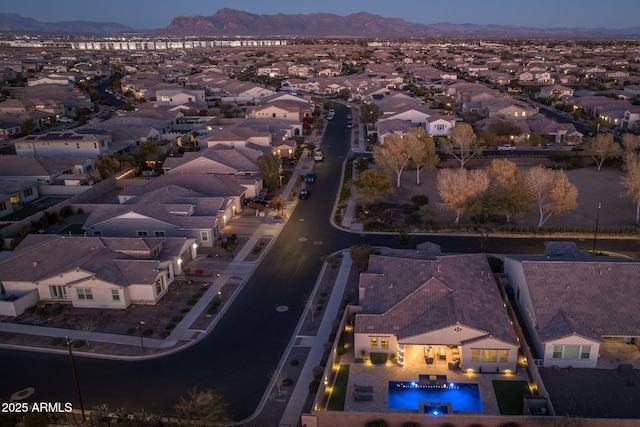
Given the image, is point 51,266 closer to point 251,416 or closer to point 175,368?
point 175,368

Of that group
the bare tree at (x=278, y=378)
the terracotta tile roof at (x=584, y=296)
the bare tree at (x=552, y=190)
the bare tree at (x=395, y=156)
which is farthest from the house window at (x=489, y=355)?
the bare tree at (x=395, y=156)

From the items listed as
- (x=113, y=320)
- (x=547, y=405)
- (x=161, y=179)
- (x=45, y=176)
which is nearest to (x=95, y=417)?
(x=113, y=320)

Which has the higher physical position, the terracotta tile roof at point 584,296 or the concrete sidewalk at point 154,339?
the terracotta tile roof at point 584,296

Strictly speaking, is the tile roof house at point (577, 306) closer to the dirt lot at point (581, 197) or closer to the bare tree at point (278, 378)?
the bare tree at point (278, 378)

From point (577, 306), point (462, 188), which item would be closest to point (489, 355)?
point (577, 306)

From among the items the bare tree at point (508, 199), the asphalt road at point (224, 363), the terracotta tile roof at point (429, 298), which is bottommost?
the asphalt road at point (224, 363)

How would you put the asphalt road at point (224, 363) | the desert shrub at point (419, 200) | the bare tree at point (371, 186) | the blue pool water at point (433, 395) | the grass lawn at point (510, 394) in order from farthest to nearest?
the desert shrub at point (419, 200), the bare tree at point (371, 186), the asphalt road at point (224, 363), the blue pool water at point (433, 395), the grass lawn at point (510, 394)
